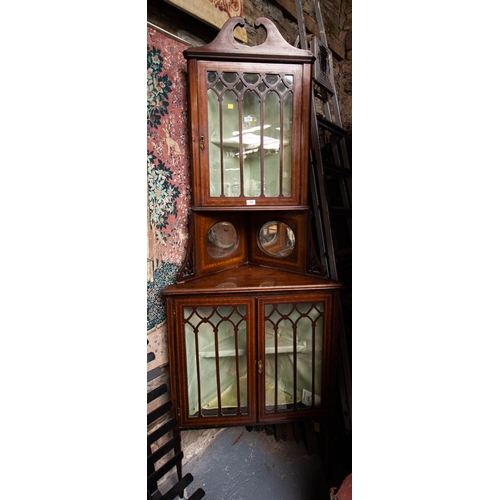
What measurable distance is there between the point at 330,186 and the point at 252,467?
65.0 inches

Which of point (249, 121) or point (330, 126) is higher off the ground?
point (330, 126)

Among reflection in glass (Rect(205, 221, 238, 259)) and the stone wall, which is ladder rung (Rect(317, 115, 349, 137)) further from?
reflection in glass (Rect(205, 221, 238, 259))

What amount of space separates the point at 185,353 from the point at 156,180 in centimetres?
69

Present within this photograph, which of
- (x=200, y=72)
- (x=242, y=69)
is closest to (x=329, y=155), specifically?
(x=242, y=69)

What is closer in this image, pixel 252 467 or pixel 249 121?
pixel 249 121

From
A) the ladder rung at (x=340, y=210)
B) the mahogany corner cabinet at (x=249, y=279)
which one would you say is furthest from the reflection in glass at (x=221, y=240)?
the ladder rung at (x=340, y=210)

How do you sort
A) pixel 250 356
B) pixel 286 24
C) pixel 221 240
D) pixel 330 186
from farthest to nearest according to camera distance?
1. pixel 330 186
2. pixel 286 24
3. pixel 221 240
4. pixel 250 356

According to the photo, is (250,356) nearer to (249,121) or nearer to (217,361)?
(217,361)

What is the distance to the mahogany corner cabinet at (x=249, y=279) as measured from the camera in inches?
41.1

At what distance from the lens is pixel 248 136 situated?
3.70ft

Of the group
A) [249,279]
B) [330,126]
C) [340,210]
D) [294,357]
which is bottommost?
[294,357]

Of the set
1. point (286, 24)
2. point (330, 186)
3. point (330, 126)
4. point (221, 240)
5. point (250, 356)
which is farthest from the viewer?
point (330, 186)

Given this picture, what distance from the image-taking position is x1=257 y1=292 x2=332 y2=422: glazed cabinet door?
1.08 metres

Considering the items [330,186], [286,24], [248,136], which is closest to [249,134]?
[248,136]
